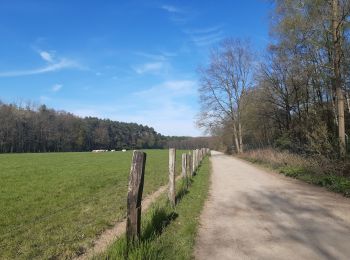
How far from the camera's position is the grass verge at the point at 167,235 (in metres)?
5.38

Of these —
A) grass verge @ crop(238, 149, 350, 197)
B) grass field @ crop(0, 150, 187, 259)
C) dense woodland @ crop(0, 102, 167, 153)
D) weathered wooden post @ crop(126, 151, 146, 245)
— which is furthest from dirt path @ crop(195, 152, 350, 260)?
dense woodland @ crop(0, 102, 167, 153)

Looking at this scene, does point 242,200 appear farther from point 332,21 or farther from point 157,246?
point 332,21

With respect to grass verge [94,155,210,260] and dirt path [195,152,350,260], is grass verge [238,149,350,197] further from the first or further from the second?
grass verge [94,155,210,260]

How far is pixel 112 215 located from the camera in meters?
9.75

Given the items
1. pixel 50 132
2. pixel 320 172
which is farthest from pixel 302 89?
pixel 50 132

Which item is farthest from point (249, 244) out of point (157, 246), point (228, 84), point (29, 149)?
point (29, 149)

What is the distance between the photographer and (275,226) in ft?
25.5

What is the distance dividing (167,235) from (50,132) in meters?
129

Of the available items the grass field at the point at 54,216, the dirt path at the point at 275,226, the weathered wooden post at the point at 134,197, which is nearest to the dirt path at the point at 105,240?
the grass field at the point at 54,216

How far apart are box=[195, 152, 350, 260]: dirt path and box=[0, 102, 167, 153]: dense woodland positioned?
115 metres

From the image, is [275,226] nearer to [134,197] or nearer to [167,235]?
[167,235]

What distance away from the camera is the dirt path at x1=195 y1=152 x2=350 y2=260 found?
5.95 meters

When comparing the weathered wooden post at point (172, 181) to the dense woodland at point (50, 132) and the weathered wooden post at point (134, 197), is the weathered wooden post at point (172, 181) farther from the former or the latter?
the dense woodland at point (50, 132)

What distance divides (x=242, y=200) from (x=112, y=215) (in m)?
4.31
